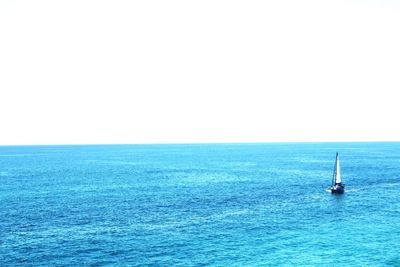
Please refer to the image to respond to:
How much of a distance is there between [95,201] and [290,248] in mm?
58524

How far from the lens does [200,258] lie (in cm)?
6012

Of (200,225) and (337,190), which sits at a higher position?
(337,190)

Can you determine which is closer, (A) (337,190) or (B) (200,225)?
(B) (200,225)

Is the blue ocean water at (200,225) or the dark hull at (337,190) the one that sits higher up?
the dark hull at (337,190)

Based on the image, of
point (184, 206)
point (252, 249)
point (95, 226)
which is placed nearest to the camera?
point (252, 249)

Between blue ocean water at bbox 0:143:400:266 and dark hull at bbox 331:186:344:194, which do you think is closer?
blue ocean water at bbox 0:143:400:266

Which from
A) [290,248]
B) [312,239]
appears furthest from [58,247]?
[312,239]

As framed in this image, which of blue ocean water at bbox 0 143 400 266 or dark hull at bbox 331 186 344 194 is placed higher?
dark hull at bbox 331 186 344 194

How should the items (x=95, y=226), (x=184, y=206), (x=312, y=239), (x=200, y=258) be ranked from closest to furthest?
(x=200, y=258) → (x=312, y=239) → (x=95, y=226) → (x=184, y=206)

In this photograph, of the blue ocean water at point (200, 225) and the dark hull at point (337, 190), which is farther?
the dark hull at point (337, 190)

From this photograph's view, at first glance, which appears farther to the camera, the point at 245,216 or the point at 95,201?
the point at 95,201

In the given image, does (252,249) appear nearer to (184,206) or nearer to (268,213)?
(268,213)

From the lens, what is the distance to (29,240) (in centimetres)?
6781

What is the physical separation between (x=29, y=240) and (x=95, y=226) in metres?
13.4
